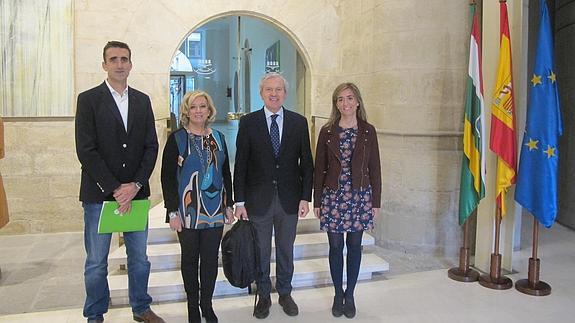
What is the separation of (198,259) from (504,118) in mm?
2605

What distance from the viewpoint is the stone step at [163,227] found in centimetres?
434

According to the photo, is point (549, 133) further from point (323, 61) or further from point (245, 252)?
point (323, 61)

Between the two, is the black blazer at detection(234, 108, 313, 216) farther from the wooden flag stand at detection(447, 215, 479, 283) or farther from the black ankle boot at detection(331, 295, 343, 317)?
the wooden flag stand at detection(447, 215, 479, 283)

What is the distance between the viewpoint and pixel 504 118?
13.2ft

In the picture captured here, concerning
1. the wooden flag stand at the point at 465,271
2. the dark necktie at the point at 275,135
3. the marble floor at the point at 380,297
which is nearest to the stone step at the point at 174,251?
the marble floor at the point at 380,297

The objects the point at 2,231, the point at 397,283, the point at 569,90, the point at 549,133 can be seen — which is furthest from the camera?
the point at 569,90

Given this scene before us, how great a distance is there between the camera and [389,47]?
16.5 feet

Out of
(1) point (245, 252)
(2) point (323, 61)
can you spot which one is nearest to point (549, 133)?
(1) point (245, 252)

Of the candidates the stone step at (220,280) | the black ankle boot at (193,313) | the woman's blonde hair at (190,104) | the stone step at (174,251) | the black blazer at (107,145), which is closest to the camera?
the black blazer at (107,145)

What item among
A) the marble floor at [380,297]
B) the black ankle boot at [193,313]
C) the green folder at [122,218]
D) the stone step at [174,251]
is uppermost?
the green folder at [122,218]

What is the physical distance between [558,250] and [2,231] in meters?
5.80

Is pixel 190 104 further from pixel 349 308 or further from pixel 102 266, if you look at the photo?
pixel 349 308

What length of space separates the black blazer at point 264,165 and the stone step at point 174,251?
3.80 feet

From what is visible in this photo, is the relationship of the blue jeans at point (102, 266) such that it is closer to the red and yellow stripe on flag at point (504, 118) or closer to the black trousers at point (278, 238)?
the black trousers at point (278, 238)
